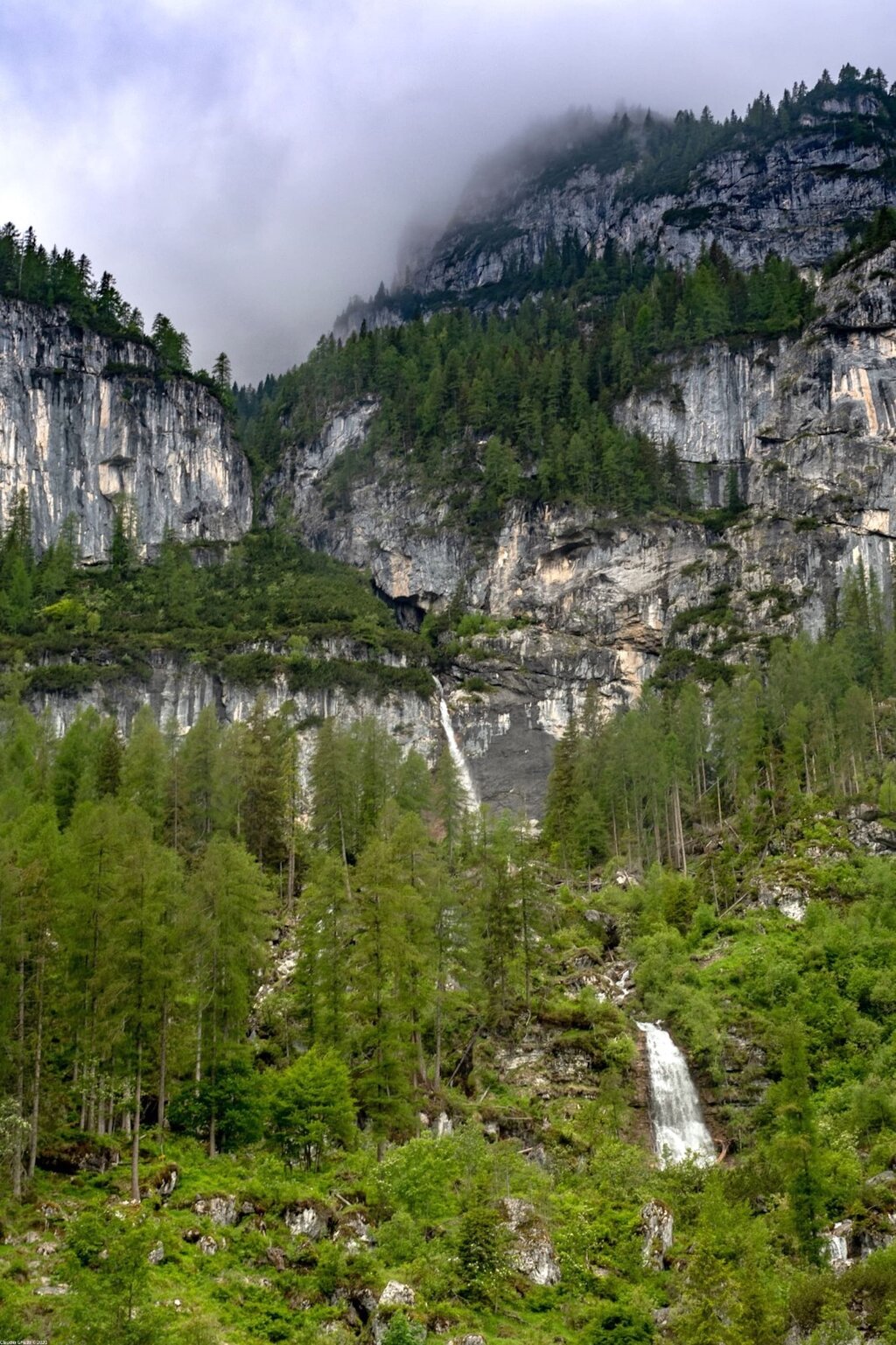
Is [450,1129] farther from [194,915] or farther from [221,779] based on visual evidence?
[221,779]

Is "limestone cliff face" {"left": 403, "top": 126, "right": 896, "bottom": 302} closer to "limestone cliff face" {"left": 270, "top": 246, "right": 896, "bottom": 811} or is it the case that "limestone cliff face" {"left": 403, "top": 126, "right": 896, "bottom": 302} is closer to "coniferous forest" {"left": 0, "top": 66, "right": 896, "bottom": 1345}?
"limestone cliff face" {"left": 270, "top": 246, "right": 896, "bottom": 811}

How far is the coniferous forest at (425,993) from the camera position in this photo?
105 ft

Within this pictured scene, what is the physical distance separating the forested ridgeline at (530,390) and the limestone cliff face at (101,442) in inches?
525

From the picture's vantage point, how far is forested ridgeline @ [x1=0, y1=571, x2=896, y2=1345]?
3148 cm

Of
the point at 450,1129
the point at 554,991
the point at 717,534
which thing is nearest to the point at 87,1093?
the point at 450,1129

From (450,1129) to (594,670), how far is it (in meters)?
73.4

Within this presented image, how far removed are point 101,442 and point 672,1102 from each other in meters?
100

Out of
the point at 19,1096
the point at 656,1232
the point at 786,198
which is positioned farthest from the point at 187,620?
the point at 786,198

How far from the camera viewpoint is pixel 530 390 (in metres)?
139

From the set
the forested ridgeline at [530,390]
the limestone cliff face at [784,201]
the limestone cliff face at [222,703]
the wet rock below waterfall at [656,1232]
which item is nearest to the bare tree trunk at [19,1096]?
the wet rock below waterfall at [656,1232]

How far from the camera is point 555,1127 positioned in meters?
47.8

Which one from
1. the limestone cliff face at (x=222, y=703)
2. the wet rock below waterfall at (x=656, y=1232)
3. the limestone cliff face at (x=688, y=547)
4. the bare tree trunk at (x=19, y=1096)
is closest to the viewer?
the bare tree trunk at (x=19, y=1096)

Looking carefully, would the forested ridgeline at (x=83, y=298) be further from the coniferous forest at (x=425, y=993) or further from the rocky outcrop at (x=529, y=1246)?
the rocky outcrop at (x=529, y=1246)

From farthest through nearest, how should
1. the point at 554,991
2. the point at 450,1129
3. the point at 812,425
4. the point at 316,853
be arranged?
the point at 812,425 < the point at 316,853 < the point at 554,991 < the point at 450,1129
